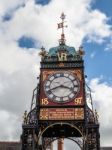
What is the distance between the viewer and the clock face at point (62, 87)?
101ft

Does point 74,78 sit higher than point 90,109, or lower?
higher

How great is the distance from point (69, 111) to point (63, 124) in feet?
3.02

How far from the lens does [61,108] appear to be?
30.4 meters

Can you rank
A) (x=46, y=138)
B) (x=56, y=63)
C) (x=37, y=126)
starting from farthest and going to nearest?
1. (x=46, y=138)
2. (x=56, y=63)
3. (x=37, y=126)

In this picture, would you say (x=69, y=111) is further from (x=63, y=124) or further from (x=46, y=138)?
(x=46, y=138)

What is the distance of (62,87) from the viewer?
31.0m

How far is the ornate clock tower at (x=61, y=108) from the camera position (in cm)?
3000

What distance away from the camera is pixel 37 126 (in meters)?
30.0

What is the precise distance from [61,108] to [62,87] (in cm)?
149

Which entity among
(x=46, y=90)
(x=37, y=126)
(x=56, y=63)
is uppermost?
(x=56, y=63)

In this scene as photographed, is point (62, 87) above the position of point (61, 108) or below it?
above

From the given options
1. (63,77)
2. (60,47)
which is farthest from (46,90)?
(60,47)

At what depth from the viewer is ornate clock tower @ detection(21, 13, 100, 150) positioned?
30.0 m

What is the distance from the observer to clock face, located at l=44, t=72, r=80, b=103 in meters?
30.7
